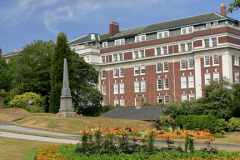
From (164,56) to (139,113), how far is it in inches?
1008

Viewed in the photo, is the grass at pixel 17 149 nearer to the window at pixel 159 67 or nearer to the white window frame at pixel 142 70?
the window at pixel 159 67

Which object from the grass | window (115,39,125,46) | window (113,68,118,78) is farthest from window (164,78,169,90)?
the grass

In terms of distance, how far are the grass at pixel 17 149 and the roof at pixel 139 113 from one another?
22.9m

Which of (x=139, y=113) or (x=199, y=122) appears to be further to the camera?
(x=139, y=113)

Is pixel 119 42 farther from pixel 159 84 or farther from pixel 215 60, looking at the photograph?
pixel 215 60

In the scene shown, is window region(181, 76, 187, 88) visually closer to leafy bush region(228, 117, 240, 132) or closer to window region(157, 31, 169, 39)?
window region(157, 31, 169, 39)

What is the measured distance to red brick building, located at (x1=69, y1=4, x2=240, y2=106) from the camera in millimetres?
61719

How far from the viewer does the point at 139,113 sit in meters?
46.8

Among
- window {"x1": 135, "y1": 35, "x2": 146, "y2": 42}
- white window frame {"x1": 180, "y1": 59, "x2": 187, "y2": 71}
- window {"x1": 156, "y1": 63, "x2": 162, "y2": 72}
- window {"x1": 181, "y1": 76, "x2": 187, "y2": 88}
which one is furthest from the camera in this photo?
window {"x1": 135, "y1": 35, "x2": 146, "y2": 42}

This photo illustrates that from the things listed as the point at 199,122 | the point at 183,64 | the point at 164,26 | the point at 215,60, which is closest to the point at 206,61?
the point at 215,60

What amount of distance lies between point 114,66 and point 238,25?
93.5ft

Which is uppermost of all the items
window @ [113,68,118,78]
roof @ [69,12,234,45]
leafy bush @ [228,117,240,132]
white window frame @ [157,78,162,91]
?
roof @ [69,12,234,45]

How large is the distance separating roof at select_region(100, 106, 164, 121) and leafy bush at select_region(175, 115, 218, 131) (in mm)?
4384

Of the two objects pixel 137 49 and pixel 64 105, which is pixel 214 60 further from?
pixel 64 105
